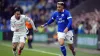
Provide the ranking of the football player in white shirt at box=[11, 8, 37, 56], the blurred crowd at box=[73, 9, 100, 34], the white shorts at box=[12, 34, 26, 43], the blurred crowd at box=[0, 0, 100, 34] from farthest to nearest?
1. the blurred crowd at box=[0, 0, 100, 34]
2. the blurred crowd at box=[73, 9, 100, 34]
3. the white shorts at box=[12, 34, 26, 43]
4. the football player in white shirt at box=[11, 8, 37, 56]

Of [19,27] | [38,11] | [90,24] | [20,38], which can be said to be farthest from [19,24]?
[38,11]

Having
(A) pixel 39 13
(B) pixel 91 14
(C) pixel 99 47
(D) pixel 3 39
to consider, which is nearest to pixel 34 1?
(A) pixel 39 13

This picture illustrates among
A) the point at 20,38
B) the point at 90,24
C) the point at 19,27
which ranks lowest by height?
the point at 90,24

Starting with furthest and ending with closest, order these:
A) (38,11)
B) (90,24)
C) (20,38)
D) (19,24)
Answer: (38,11), (90,24), (20,38), (19,24)

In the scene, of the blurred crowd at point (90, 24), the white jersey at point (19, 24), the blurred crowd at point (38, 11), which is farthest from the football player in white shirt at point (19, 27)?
the blurred crowd at point (38, 11)

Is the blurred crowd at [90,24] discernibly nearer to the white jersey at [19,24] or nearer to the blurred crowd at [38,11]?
the blurred crowd at [38,11]

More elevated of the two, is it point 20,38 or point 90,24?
point 20,38

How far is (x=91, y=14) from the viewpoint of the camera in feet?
105

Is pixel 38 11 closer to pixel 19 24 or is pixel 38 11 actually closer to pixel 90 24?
pixel 90 24

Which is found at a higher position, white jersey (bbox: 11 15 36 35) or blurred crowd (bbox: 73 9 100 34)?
white jersey (bbox: 11 15 36 35)

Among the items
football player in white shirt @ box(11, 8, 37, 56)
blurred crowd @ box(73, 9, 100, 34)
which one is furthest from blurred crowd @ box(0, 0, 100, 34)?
football player in white shirt @ box(11, 8, 37, 56)

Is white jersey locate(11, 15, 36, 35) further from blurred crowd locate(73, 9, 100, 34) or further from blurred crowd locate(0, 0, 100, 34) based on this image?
blurred crowd locate(0, 0, 100, 34)

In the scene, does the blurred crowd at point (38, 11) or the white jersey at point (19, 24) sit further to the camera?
the blurred crowd at point (38, 11)

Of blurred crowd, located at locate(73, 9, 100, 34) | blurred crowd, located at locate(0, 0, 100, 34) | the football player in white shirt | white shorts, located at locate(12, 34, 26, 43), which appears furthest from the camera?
blurred crowd, located at locate(0, 0, 100, 34)
